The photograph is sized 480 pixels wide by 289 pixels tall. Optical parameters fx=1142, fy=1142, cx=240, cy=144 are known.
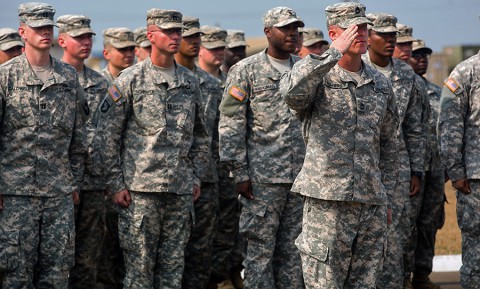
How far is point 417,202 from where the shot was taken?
36.3 feet

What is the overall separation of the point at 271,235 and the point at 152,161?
3.75 ft

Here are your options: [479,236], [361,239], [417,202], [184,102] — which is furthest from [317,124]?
[417,202]

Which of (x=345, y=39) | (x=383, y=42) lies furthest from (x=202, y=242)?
(x=345, y=39)

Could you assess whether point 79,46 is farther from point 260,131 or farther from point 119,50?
point 260,131

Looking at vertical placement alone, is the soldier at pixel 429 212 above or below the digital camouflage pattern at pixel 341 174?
below

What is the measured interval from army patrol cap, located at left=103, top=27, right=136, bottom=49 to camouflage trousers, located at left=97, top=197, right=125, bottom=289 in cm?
173

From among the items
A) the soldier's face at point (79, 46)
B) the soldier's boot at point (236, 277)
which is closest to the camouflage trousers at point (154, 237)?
the soldier's face at point (79, 46)

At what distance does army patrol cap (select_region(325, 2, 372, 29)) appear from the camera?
299 inches

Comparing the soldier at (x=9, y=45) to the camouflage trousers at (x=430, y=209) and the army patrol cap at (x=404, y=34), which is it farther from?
the camouflage trousers at (x=430, y=209)

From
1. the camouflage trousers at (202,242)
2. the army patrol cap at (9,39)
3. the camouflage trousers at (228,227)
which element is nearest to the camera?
the camouflage trousers at (202,242)

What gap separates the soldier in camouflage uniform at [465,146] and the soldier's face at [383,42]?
2.86 feet

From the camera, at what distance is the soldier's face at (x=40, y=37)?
855 cm

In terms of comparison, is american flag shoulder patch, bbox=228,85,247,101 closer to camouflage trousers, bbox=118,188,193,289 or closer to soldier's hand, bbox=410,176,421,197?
camouflage trousers, bbox=118,188,193,289

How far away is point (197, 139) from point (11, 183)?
1.75 meters
